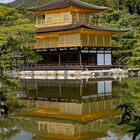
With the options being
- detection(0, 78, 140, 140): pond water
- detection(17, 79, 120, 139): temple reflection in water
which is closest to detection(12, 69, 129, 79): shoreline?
detection(17, 79, 120, 139): temple reflection in water

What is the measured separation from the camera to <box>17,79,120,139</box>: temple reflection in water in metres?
12.4

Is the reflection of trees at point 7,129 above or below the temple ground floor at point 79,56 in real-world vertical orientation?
below

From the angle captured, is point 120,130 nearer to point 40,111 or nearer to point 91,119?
point 91,119

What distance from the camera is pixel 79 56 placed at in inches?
1662

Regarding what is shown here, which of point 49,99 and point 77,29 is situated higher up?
point 77,29

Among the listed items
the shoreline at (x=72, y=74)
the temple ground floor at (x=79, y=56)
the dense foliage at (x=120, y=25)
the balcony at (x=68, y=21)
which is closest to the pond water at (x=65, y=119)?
the dense foliage at (x=120, y=25)

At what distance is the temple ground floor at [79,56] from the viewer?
141 ft

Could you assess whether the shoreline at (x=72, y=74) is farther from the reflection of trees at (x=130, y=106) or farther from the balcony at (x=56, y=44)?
the reflection of trees at (x=130, y=106)

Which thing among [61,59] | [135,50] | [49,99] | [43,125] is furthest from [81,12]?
[43,125]

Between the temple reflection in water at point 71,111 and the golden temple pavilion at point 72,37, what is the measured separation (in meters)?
15.3

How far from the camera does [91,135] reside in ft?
38.5

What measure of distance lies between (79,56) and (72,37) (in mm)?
2419

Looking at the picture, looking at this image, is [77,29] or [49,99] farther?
[77,29]

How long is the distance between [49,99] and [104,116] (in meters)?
7.27
